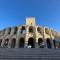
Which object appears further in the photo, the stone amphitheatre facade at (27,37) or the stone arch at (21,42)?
the stone arch at (21,42)

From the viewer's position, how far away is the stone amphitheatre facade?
1323 inches

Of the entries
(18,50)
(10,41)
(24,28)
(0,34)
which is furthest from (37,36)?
(18,50)

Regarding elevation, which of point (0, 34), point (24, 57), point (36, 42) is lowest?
point (24, 57)

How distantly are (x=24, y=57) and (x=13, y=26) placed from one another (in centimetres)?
2655

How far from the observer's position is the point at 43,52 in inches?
507

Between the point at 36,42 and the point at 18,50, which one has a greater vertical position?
the point at 36,42

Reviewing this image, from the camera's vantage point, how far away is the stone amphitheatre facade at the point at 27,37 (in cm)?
3361

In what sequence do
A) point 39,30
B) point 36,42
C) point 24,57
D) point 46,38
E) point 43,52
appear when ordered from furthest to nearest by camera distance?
point 39,30, point 46,38, point 36,42, point 43,52, point 24,57

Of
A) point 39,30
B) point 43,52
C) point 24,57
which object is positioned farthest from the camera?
point 39,30

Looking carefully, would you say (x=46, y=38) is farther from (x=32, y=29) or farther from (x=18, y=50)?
(x=18, y=50)

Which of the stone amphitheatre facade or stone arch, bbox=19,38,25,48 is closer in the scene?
the stone amphitheatre facade

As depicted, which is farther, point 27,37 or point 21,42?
point 21,42

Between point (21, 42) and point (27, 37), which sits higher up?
point (27, 37)

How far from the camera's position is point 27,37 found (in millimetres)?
33781
